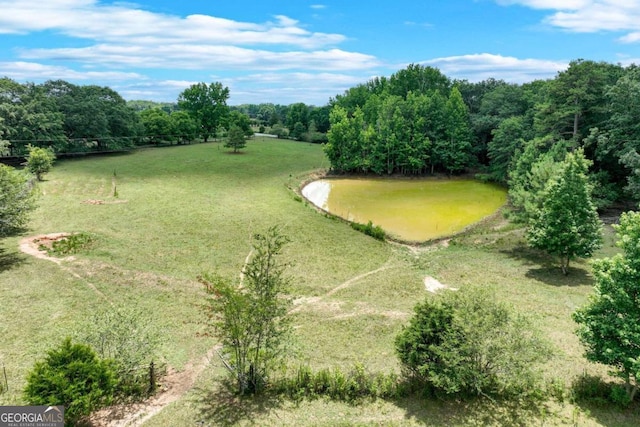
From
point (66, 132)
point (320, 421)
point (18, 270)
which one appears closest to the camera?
point (320, 421)

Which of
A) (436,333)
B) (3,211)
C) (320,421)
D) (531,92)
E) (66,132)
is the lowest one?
(320,421)

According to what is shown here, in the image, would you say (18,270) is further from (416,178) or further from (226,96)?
(226,96)

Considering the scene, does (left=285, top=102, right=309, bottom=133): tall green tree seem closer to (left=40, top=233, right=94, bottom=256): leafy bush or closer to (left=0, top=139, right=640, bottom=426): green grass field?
(left=0, top=139, right=640, bottom=426): green grass field

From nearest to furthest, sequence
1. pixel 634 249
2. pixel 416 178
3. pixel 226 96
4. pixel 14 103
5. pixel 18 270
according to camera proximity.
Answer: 1. pixel 634 249
2. pixel 18 270
3. pixel 14 103
4. pixel 416 178
5. pixel 226 96

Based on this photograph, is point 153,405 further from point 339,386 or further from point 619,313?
point 619,313

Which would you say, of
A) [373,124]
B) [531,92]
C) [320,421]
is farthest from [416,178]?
[320,421]
